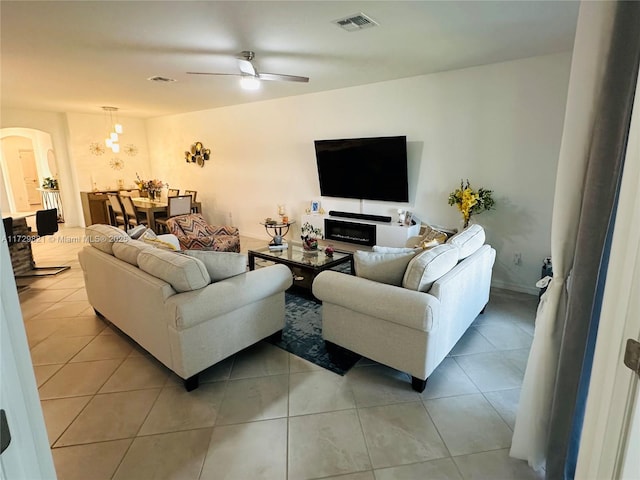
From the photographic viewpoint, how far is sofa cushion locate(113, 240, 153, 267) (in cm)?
256

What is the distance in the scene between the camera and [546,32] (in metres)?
2.82

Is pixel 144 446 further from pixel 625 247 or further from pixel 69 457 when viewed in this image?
pixel 625 247

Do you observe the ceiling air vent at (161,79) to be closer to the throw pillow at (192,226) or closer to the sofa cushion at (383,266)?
the throw pillow at (192,226)

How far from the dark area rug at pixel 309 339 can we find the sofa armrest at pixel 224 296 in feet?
1.61

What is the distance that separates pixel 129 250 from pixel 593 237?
2.80 metres

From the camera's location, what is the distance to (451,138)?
4.16m

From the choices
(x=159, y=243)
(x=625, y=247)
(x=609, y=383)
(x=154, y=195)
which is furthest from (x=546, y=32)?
(x=154, y=195)

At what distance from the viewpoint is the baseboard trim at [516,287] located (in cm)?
383

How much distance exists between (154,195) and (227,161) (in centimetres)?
167

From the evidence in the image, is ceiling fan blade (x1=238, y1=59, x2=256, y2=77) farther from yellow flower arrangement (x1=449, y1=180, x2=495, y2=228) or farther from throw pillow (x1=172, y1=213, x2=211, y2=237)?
yellow flower arrangement (x1=449, y1=180, x2=495, y2=228)

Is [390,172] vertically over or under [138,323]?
over

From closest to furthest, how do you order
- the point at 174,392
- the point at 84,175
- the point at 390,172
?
the point at 174,392
the point at 390,172
the point at 84,175

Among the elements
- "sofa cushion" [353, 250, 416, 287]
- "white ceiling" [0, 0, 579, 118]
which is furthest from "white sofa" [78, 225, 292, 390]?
"white ceiling" [0, 0, 579, 118]

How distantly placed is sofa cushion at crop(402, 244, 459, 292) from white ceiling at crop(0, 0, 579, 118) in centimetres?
171
